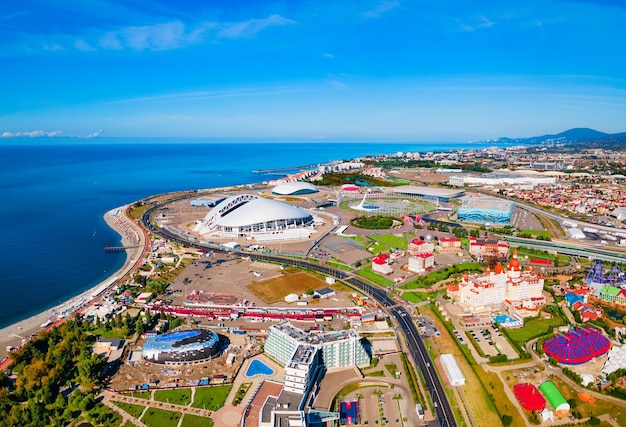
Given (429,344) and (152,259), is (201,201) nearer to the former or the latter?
(152,259)

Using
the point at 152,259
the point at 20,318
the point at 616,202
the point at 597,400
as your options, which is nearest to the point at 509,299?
the point at 597,400

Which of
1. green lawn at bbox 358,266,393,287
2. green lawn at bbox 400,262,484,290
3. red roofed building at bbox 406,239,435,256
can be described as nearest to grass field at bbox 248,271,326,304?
green lawn at bbox 358,266,393,287

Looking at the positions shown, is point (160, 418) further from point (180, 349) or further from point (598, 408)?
point (598, 408)

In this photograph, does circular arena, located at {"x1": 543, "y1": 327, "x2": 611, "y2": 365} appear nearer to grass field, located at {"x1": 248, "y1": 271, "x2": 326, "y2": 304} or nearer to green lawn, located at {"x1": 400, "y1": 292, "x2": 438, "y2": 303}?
green lawn, located at {"x1": 400, "y1": 292, "x2": 438, "y2": 303}

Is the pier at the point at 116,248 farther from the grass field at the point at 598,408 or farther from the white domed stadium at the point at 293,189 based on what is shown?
the grass field at the point at 598,408

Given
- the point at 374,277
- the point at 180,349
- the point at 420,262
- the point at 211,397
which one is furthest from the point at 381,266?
the point at 211,397

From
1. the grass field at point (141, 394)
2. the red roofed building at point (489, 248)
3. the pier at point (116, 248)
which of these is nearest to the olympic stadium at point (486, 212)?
the red roofed building at point (489, 248)
